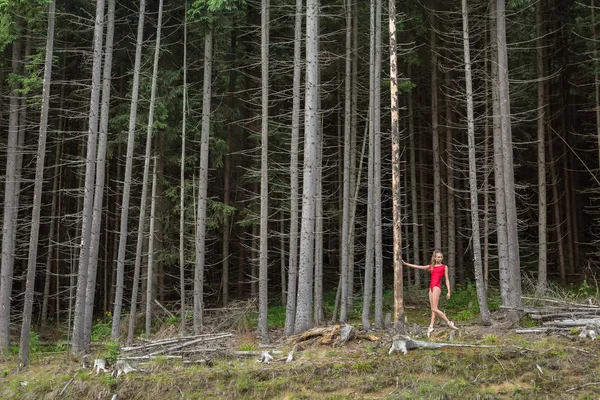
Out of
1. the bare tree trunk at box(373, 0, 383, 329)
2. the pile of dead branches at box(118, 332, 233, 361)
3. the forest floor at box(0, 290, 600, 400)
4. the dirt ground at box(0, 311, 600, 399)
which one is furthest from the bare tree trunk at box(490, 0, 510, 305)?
the pile of dead branches at box(118, 332, 233, 361)

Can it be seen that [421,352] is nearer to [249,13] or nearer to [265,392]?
[265,392]

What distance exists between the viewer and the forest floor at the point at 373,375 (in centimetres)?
802

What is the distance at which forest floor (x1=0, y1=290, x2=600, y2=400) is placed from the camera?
8.02m

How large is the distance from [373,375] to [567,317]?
185 inches

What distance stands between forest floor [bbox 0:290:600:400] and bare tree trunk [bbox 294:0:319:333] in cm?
186

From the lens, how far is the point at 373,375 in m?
8.76

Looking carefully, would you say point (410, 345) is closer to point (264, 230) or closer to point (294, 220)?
point (294, 220)

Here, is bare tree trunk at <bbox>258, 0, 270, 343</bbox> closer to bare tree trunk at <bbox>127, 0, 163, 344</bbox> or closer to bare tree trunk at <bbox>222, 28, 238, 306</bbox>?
bare tree trunk at <bbox>127, 0, 163, 344</bbox>

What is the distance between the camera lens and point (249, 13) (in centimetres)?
1978

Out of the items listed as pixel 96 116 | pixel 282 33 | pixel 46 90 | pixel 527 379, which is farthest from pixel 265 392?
pixel 282 33

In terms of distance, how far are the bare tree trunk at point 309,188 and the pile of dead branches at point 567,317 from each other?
5.12 meters

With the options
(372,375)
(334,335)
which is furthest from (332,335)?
(372,375)

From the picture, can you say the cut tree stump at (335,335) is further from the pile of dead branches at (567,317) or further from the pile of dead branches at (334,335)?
the pile of dead branches at (567,317)

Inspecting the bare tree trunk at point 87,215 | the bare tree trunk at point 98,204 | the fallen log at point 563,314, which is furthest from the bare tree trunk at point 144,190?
the fallen log at point 563,314
